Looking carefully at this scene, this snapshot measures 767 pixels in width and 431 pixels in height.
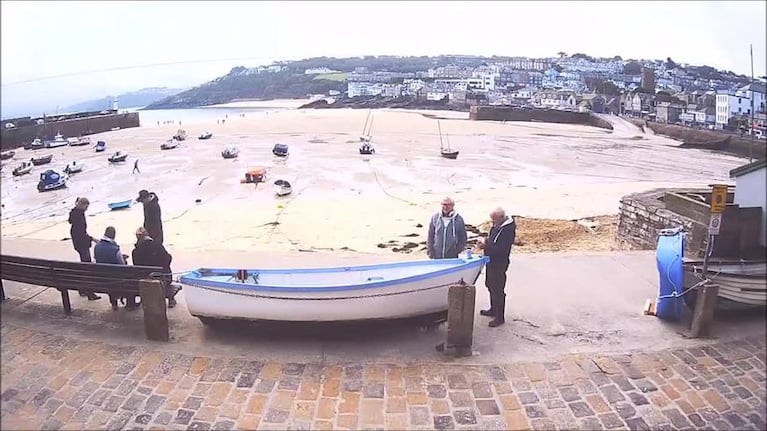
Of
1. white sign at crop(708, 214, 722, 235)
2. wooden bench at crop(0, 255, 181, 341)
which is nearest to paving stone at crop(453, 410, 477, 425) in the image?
white sign at crop(708, 214, 722, 235)

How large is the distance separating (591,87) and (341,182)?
13.6 m

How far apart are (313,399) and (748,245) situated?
352cm

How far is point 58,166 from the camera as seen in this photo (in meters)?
24.9

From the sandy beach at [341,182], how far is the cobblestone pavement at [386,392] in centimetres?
177

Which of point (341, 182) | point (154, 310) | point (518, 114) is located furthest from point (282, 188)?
point (518, 114)

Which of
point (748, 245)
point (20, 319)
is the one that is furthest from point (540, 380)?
point (20, 319)

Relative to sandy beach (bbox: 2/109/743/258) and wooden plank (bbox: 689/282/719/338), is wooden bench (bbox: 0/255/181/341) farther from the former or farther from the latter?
wooden plank (bbox: 689/282/719/338)

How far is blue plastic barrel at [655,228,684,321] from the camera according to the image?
18.9 ft

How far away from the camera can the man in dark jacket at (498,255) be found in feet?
19.7

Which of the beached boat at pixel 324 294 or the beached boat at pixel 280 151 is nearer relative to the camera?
the beached boat at pixel 324 294

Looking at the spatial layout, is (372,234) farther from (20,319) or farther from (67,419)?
(67,419)

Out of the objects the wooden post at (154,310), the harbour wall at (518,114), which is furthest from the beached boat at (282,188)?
the harbour wall at (518,114)

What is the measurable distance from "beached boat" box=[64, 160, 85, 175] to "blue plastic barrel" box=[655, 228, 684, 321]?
2573 centimetres

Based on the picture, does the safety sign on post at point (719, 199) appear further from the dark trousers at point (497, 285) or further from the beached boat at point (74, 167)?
the beached boat at point (74, 167)
